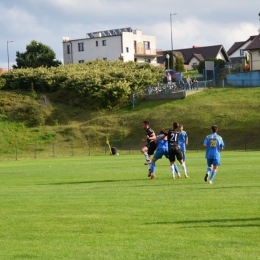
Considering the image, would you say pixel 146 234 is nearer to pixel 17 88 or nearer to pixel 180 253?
pixel 180 253

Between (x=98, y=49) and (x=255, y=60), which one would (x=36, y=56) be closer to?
(x=98, y=49)

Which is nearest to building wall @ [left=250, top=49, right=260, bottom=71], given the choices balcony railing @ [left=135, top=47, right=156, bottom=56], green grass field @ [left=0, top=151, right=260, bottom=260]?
balcony railing @ [left=135, top=47, right=156, bottom=56]

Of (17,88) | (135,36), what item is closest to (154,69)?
(17,88)

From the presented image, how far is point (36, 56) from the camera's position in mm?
98250

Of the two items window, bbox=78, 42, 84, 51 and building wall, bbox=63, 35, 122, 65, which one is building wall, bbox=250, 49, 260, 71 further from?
window, bbox=78, 42, 84, 51

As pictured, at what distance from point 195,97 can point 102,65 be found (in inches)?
618

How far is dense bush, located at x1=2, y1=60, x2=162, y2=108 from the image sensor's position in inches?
2763

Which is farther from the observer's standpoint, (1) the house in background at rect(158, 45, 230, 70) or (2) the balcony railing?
(1) the house in background at rect(158, 45, 230, 70)

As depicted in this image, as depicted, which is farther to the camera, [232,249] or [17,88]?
[17,88]

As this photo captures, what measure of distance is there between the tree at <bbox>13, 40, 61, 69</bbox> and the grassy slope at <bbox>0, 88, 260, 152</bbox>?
28426mm

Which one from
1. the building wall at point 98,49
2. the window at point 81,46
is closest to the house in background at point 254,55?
the building wall at point 98,49

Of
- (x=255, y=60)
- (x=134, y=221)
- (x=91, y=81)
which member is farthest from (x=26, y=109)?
(x=134, y=221)

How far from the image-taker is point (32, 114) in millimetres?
68625

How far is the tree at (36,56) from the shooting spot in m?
97.4
